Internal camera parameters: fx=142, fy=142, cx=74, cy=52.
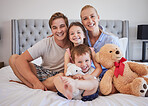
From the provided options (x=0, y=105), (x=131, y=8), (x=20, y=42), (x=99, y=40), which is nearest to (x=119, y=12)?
(x=131, y=8)

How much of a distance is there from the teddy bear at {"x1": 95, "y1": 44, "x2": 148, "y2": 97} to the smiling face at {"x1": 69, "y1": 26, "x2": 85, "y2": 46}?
25cm

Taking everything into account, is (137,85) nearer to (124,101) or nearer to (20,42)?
(124,101)

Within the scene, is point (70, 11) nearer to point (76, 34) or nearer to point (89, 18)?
point (89, 18)

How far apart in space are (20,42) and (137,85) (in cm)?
258

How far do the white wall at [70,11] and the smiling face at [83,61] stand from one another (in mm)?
2220

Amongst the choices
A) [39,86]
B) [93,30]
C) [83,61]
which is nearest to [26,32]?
[93,30]

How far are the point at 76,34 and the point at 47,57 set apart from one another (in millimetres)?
414

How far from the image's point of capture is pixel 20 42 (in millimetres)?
2961

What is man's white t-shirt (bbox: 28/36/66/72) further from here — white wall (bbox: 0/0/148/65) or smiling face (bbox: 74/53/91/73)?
white wall (bbox: 0/0/148/65)

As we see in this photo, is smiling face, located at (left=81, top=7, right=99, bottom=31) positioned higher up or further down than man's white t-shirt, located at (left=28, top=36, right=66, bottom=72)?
higher up

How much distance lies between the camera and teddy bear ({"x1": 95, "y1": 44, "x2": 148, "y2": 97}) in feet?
3.39

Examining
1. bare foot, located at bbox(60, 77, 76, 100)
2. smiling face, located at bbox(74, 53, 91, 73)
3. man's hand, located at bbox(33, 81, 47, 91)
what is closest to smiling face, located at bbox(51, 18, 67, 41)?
smiling face, located at bbox(74, 53, 91, 73)

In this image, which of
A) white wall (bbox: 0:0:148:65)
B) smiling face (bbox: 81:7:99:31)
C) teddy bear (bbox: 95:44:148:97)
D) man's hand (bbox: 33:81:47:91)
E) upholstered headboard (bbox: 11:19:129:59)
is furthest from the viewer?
white wall (bbox: 0:0:148:65)

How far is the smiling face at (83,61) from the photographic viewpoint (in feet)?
3.69
